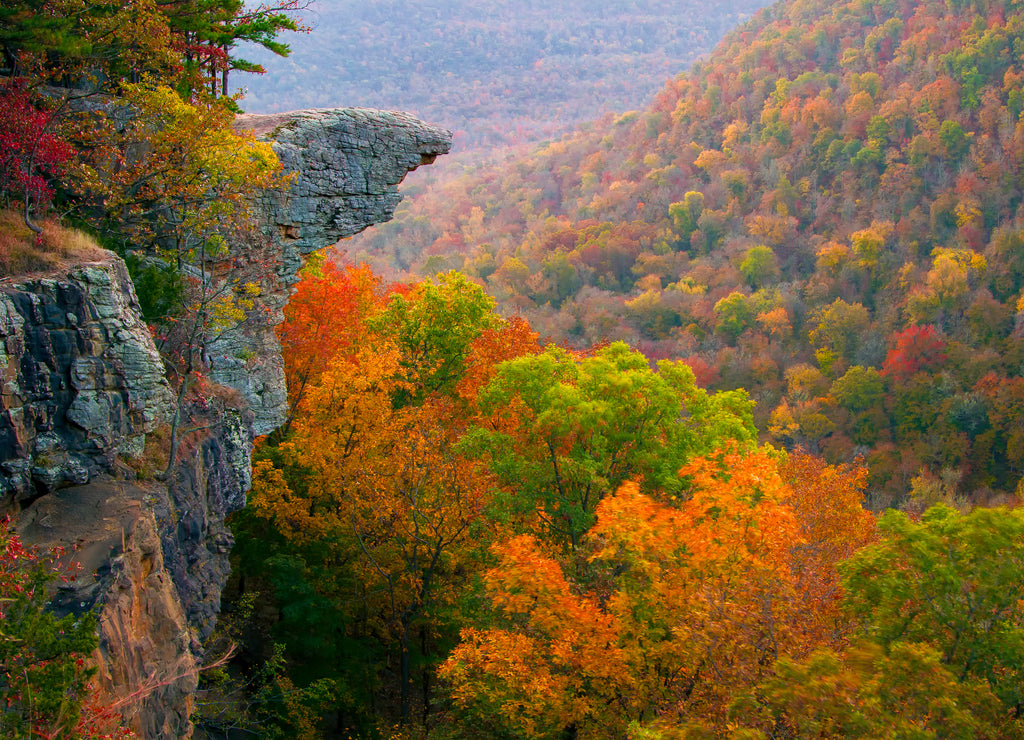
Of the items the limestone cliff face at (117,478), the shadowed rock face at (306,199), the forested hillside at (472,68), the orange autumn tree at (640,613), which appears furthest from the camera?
the forested hillside at (472,68)

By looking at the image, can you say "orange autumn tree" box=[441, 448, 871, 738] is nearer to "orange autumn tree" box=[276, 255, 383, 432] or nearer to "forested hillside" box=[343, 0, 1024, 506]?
"orange autumn tree" box=[276, 255, 383, 432]

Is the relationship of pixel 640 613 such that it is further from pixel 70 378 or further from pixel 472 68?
pixel 472 68

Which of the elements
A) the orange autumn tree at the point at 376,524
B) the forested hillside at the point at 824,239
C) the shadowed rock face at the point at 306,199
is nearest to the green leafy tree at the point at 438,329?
the orange autumn tree at the point at 376,524

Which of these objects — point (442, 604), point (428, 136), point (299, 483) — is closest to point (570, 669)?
point (442, 604)

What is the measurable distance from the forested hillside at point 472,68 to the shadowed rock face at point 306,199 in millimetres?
131553

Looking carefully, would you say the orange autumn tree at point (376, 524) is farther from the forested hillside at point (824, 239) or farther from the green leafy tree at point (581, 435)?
the forested hillside at point (824, 239)

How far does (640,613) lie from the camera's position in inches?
489

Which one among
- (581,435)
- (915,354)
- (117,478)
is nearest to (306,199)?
(581,435)

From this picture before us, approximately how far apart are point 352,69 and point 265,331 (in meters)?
156

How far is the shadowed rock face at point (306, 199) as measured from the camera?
18.1 meters

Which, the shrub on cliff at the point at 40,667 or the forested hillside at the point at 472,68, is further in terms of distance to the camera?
the forested hillside at the point at 472,68

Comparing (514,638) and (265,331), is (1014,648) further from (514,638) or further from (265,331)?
(265,331)

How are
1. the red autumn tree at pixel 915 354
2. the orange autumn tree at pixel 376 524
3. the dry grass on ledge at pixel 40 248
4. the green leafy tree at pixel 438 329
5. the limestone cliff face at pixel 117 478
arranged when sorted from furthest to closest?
1. the red autumn tree at pixel 915 354
2. the green leafy tree at pixel 438 329
3. the orange autumn tree at pixel 376 524
4. the dry grass on ledge at pixel 40 248
5. the limestone cliff face at pixel 117 478

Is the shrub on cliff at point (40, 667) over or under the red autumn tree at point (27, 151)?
under
